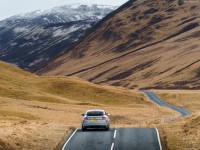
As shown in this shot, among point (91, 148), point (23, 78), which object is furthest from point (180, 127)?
point (23, 78)

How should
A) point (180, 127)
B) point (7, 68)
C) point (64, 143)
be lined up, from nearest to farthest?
point (64, 143) < point (180, 127) < point (7, 68)

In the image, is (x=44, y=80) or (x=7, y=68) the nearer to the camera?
(x=44, y=80)

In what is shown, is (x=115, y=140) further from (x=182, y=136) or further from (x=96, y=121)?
(x=96, y=121)

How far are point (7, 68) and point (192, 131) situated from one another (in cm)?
12508

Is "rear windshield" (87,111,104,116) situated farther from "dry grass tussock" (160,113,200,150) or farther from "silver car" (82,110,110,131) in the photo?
"dry grass tussock" (160,113,200,150)

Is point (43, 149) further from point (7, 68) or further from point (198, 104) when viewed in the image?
point (7, 68)

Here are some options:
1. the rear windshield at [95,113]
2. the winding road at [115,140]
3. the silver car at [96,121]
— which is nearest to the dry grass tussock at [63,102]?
the rear windshield at [95,113]

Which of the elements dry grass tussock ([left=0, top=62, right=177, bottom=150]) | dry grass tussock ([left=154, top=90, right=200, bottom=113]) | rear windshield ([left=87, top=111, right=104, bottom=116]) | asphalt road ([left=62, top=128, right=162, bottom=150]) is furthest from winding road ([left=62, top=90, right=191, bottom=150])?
dry grass tussock ([left=154, top=90, right=200, bottom=113])

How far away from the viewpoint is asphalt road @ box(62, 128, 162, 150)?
115 feet

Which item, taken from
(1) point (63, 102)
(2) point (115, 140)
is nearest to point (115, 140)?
(2) point (115, 140)

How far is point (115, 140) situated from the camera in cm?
3847

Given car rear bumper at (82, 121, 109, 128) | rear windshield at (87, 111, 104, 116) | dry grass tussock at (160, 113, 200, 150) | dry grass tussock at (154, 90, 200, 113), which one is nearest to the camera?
dry grass tussock at (160, 113, 200, 150)

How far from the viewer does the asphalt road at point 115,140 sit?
35.2m

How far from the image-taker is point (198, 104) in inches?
4621
